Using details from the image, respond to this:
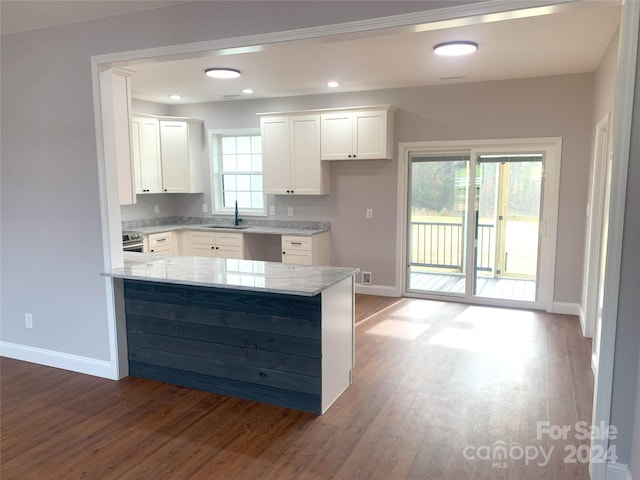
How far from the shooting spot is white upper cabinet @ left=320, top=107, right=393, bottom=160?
5492 millimetres

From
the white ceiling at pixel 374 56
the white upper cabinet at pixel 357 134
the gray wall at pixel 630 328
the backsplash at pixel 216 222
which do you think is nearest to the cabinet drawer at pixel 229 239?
the backsplash at pixel 216 222

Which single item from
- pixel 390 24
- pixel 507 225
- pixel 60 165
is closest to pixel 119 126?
pixel 60 165

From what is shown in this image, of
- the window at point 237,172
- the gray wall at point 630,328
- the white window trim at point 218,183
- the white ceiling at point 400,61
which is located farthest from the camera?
Answer: the window at point 237,172

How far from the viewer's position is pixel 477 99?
526 centimetres

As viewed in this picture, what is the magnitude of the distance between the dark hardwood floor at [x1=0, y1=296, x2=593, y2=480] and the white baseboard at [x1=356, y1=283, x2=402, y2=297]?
1.87m

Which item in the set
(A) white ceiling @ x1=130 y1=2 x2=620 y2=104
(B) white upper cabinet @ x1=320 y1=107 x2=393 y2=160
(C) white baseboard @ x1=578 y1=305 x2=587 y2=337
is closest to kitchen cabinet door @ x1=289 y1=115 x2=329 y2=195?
(B) white upper cabinet @ x1=320 y1=107 x2=393 y2=160

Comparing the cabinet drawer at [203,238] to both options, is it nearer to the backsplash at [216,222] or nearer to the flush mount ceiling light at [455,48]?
the backsplash at [216,222]

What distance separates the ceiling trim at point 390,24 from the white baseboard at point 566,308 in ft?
12.7

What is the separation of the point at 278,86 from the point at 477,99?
235 cm

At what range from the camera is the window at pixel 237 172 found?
6.66 m

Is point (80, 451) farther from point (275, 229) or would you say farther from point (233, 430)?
point (275, 229)

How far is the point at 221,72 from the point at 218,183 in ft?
8.05

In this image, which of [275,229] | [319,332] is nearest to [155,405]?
[319,332]

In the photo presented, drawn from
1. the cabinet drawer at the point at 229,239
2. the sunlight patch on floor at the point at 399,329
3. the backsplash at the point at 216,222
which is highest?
the backsplash at the point at 216,222
